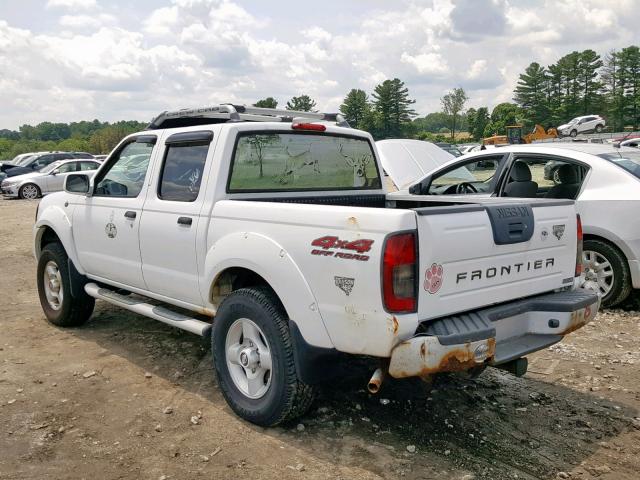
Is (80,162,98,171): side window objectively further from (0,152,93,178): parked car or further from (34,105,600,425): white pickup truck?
(34,105,600,425): white pickup truck

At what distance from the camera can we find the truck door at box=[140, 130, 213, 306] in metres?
4.34

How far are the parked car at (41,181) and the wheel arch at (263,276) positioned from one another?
20.9m

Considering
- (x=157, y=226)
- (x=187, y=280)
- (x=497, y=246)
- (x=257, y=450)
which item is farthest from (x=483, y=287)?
(x=157, y=226)

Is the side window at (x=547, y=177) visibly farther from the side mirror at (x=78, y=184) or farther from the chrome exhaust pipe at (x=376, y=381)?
the side mirror at (x=78, y=184)

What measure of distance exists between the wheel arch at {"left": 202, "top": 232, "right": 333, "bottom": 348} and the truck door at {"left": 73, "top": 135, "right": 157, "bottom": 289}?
104cm

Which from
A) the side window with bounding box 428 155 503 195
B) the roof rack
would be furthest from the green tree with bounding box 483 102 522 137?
the roof rack

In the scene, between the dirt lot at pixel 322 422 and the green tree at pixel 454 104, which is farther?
the green tree at pixel 454 104

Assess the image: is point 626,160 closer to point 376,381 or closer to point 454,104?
point 376,381

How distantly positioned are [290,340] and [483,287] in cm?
114

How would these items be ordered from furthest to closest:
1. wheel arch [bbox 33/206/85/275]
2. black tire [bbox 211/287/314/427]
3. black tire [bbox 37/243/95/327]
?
black tire [bbox 37/243/95/327] → wheel arch [bbox 33/206/85/275] → black tire [bbox 211/287/314/427]

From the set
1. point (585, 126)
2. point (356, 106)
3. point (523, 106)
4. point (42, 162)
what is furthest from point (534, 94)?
point (42, 162)

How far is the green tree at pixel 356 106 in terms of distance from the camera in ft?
352

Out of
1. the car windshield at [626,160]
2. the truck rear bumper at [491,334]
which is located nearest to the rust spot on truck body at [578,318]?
the truck rear bumper at [491,334]

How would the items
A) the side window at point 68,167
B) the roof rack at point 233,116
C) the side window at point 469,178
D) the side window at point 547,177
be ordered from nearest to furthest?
the roof rack at point 233,116
the side window at point 547,177
the side window at point 469,178
the side window at point 68,167
